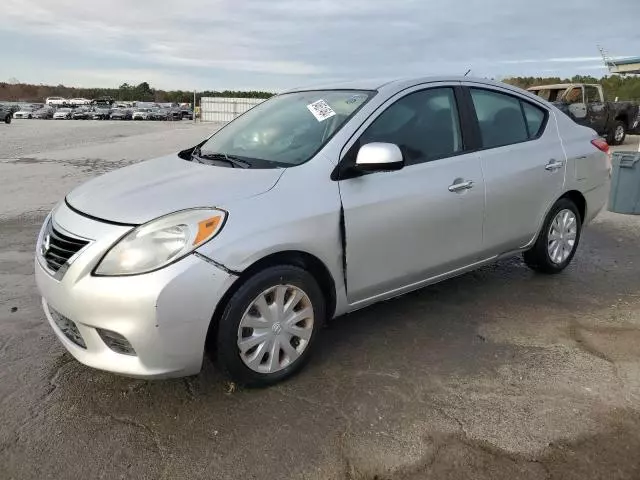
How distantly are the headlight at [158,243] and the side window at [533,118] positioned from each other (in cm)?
289

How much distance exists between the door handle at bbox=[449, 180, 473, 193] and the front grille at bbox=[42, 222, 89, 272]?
2.23 metres

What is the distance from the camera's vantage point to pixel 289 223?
2867 mm

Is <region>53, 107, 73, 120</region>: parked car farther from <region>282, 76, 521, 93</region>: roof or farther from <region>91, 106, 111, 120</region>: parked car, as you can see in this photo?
<region>282, 76, 521, 93</region>: roof

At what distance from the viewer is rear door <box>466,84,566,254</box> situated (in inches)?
156

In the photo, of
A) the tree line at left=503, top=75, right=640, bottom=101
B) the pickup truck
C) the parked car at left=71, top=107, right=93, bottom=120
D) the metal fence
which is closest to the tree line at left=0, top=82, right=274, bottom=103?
the parked car at left=71, top=107, right=93, bottom=120

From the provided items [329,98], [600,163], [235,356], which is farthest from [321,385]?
[600,163]

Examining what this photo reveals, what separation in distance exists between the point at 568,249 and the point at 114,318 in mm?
3938

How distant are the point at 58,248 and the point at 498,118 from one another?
10.3 ft

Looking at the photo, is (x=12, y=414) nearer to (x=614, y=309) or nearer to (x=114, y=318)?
(x=114, y=318)

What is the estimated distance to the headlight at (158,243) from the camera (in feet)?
8.41

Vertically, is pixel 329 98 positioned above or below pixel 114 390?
above

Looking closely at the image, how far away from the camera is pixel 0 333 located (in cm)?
364

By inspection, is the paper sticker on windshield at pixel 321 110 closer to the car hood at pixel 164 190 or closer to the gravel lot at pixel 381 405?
the car hood at pixel 164 190

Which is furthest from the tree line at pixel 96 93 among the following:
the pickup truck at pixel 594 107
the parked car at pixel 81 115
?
the pickup truck at pixel 594 107
